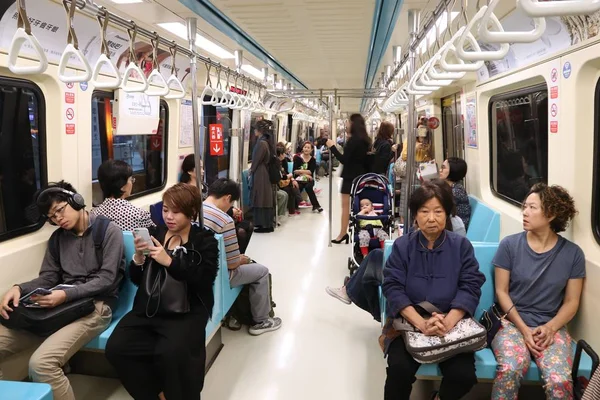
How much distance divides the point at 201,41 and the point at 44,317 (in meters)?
3.38

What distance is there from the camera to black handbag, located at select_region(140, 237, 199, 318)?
8.25ft

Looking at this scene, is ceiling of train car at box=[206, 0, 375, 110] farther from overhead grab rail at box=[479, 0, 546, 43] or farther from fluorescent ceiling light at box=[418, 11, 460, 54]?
overhead grab rail at box=[479, 0, 546, 43]

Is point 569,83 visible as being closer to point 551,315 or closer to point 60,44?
point 551,315

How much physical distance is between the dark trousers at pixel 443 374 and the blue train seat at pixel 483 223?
5.65 ft

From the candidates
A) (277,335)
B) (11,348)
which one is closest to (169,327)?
(11,348)

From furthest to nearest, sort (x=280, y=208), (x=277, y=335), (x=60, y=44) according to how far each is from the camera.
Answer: (x=280, y=208), (x=277, y=335), (x=60, y=44)

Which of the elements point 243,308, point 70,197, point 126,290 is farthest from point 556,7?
point 243,308

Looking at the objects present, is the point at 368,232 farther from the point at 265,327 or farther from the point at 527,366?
the point at 527,366

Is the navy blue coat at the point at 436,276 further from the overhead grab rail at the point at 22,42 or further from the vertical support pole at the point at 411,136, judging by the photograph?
the overhead grab rail at the point at 22,42

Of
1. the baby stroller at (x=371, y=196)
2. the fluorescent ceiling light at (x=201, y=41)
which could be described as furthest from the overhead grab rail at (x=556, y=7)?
the baby stroller at (x=371, y=196)

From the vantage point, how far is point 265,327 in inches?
150

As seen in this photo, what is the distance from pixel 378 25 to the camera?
13.0 ft

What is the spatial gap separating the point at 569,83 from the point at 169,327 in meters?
2.84

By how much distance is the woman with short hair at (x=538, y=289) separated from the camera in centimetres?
237
